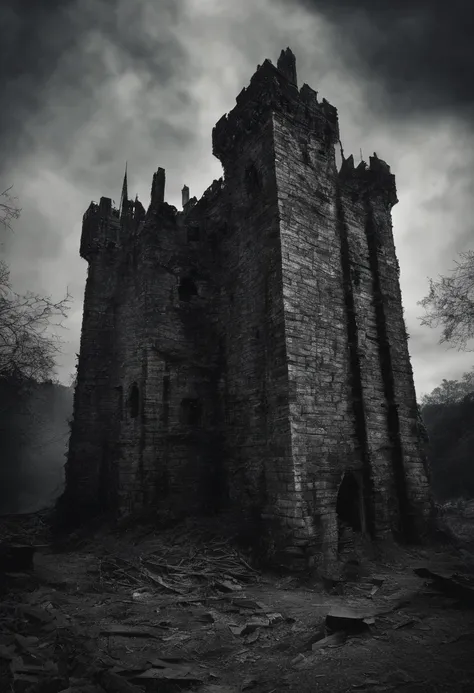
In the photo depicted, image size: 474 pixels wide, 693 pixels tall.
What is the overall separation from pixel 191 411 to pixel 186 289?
15.1 feet

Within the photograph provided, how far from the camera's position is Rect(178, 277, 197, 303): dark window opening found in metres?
14.6

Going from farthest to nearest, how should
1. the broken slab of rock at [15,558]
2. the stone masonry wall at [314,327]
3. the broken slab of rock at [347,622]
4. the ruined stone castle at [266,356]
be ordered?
1. the ruined stone castle at [266,356]
2. the stone masonry wall at [314,327]
3. the broken slab of rock at [15,558]
4. the broken slab of rock at [347,622]

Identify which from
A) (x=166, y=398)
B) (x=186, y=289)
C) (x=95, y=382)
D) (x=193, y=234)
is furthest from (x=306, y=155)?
(x=95, y=382)

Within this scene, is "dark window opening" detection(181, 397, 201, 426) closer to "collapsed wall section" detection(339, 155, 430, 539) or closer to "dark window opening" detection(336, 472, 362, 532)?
"dark window opening" detection(336, 472, 362, 532)

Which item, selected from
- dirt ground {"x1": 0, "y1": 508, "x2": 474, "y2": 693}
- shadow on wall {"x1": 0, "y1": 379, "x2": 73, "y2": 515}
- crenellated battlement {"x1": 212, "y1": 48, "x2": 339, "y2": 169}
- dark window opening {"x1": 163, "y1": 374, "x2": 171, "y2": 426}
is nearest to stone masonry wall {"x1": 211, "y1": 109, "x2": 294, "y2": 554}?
crenellated battlement {"x1": 212, "y1": 48, "x2": 339, "y2": 169}

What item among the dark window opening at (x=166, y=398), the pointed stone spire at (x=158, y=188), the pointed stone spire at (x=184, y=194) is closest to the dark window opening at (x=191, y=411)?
the dark window opening at (x=166, y=398)

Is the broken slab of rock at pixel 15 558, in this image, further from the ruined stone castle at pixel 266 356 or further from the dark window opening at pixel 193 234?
the dark window opening at pixel 193 234

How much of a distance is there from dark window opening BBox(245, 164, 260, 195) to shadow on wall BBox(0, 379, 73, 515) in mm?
13922

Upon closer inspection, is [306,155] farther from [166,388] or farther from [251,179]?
[166,388]

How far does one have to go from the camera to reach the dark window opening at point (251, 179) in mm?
12766

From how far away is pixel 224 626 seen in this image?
21.1 ft

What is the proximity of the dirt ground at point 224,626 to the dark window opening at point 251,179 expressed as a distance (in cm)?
1056

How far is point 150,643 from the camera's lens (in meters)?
5.81

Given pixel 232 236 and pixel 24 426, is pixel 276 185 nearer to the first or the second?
pixel 232 236
